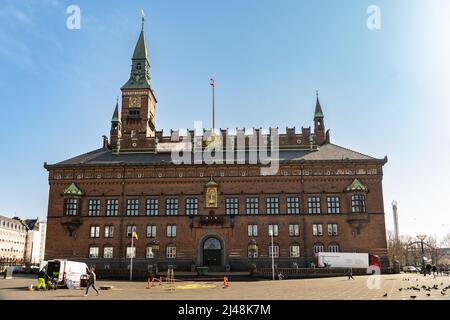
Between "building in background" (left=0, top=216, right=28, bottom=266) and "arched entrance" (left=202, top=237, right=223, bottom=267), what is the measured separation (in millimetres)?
80241

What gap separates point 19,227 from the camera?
132 metres

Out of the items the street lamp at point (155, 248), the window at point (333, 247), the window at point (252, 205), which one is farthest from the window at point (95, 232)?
the window at point (333, 247)

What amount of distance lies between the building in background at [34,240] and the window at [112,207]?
9214 centimetres

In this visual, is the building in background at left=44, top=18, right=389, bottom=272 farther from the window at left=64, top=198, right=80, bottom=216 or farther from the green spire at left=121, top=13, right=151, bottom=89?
the green spire at left=121, top=13, right=151, bottom=89

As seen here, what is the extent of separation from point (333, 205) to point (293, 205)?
560 cm

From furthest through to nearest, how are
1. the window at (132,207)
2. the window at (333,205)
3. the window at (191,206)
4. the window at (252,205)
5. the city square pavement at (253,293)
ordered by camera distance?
the window at (132,207)
the window at (191,206)
the window at (252,205)
the window at (333,205)
the city square pavement at (253,293)

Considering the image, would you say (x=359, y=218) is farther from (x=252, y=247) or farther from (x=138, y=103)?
(x=138, y=103)

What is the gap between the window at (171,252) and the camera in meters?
56.9

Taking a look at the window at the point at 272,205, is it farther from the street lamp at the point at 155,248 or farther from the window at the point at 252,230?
the street lamp at the point at 155,248

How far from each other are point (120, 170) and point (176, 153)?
8856mm

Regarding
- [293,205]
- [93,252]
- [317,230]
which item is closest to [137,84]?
[93,252]

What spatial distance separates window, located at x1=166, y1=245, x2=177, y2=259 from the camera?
5694 centimetres
